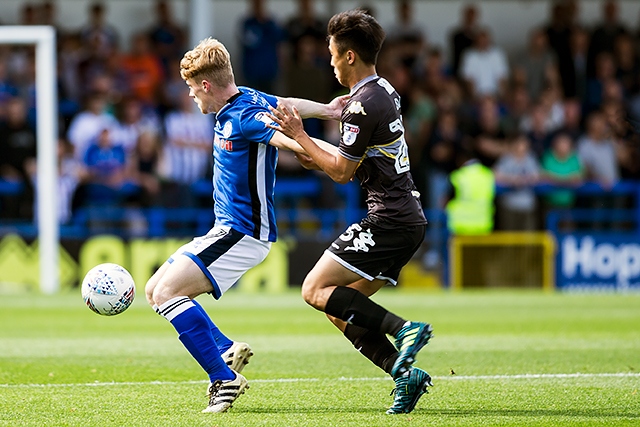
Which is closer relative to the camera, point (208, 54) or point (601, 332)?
point (208, 54)

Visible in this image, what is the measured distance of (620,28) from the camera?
20141mm

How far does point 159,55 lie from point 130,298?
497 inches

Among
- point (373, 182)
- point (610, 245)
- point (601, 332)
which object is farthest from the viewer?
point (610, 245)

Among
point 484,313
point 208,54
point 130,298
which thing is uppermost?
point 208,54

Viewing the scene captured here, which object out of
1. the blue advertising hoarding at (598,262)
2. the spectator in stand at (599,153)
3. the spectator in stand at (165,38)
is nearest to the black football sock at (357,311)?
the blue advertising hoarding at (598,262)

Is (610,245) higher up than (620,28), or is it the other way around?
(620,28)

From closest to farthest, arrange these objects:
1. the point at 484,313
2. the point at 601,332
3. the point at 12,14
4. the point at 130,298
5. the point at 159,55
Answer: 1. the point at 130,298
2. the point at 601,332
3. the point at 484,313
4. the point at 159,55
5. the point at 12,14

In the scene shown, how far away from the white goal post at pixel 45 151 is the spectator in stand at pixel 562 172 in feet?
24.9

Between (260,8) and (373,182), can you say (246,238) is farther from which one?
(260,8)

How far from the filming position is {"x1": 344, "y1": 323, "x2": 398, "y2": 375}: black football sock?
5934 mm

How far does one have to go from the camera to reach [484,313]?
12867mm

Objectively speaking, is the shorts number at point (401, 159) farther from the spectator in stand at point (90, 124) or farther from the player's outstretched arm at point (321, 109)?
the spectator in stand at point (90, 124)

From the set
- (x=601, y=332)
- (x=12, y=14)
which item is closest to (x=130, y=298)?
(x=601, y=332)

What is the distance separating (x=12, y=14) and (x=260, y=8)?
15.3 ft
